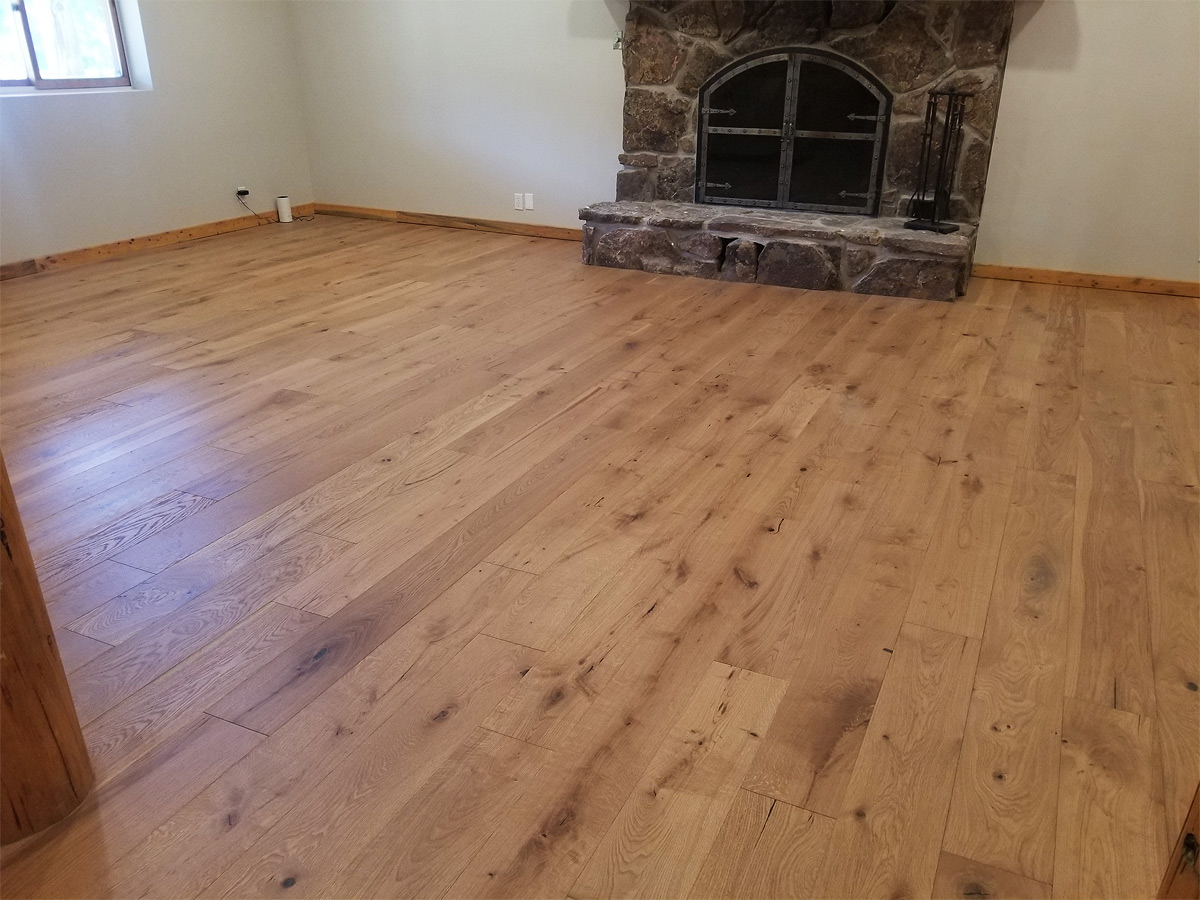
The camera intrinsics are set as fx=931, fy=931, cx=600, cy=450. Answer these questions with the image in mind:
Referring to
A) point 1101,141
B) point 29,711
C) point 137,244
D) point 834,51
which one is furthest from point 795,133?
point 29,711

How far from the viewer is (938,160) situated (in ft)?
14.7

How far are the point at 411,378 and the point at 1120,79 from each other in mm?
3428

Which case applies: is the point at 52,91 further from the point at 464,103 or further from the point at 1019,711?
the point at 1019,711

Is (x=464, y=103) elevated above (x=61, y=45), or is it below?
below

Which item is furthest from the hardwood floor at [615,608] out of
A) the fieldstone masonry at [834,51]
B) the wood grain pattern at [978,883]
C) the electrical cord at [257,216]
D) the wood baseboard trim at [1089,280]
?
the electrical cord at [257,216]

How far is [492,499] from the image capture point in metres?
2.39

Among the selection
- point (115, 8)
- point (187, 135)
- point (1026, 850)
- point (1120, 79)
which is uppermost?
point (115, 8)

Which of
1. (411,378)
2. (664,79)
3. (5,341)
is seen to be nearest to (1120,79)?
(664,79)

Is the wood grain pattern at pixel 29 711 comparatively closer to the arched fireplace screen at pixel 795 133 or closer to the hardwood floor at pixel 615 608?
the hardwood floor at pixel 615 608

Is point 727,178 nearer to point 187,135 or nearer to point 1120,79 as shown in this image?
point 1120,79

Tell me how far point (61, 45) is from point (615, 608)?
4.70 meters

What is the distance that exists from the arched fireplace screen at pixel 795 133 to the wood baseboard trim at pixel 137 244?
285cm

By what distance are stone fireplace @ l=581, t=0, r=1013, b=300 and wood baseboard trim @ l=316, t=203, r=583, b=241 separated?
0.63 meters

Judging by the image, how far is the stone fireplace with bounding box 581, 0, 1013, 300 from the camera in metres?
4.30
